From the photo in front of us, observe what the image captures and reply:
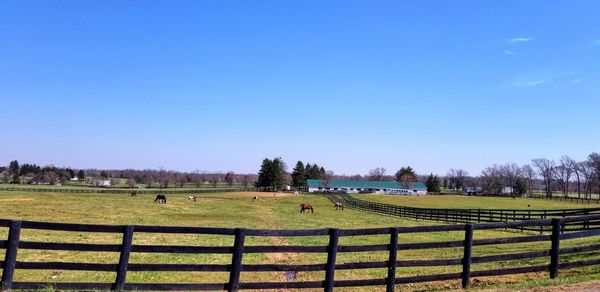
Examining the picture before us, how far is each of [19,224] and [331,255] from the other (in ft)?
19.1

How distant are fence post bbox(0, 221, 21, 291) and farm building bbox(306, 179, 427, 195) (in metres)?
175

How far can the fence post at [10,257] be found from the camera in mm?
8469

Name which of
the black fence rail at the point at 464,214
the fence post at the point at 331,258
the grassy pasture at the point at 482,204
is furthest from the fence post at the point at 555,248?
the grassy pasture at the point at 482,204

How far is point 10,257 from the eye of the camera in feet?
28.0

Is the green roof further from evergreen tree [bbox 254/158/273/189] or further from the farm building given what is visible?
evergreen tree [bbox 254/158/273/189]

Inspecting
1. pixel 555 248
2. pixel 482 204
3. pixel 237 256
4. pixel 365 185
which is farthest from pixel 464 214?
pixel 365 185

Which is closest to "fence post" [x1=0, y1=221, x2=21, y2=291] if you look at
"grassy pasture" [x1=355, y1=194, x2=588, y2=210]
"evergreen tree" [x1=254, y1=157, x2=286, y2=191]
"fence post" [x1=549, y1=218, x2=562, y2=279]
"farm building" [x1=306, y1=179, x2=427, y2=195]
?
"fence post" [x1=549, y1=218, x2=562, y2=279]

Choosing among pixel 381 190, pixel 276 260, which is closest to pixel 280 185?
pixel 381 190

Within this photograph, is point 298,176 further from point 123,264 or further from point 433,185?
point 123,264

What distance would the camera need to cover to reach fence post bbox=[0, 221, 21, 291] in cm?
847

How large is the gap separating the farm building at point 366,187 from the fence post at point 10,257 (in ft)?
→ 574

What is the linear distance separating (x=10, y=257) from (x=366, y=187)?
188 meters

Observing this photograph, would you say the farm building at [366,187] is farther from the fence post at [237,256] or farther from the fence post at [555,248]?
the fence post at [237,256]

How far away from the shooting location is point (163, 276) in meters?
14.1
